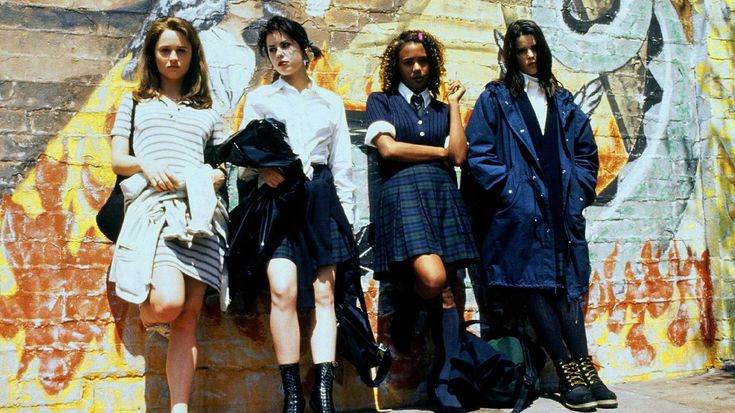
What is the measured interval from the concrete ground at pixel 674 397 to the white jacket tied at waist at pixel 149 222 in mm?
1523

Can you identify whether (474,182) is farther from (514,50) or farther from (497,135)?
(514,50)

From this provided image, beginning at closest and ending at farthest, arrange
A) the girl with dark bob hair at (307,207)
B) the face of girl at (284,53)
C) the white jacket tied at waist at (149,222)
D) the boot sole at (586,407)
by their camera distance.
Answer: the white jacket tied at waist at (149,222)
the girl with dark bob hair at (307,207)
the face of girl at (284,53)
the boot sole at (586,407)

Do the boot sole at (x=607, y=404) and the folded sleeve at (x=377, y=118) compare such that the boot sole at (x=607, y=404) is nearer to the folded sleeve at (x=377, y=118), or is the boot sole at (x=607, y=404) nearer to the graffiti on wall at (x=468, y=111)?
the graffiti on wall at (x=468, y=111)

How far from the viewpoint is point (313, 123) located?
388 cm

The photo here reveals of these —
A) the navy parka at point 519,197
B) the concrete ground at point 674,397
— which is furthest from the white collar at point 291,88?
the concrete ground at point 674,397

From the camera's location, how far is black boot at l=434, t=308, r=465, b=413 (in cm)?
394

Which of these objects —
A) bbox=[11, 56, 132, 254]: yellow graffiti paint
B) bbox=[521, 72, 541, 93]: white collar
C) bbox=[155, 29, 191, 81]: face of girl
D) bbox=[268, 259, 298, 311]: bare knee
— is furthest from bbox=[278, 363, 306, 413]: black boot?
bbox=[521, 72, 541, 93]: white collar

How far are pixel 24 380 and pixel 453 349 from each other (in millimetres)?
2039

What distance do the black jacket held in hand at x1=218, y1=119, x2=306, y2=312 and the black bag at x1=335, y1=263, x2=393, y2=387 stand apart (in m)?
0.42

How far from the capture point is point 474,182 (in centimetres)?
431

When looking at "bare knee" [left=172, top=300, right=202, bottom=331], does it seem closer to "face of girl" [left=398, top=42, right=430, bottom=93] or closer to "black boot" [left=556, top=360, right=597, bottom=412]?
"face of girl" [left=398, top=42, right=430, bottom=93]

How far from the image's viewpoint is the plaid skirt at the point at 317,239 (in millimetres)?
3721

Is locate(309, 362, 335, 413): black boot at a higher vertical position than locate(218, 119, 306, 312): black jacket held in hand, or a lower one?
lower

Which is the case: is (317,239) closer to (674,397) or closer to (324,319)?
(324,319)
